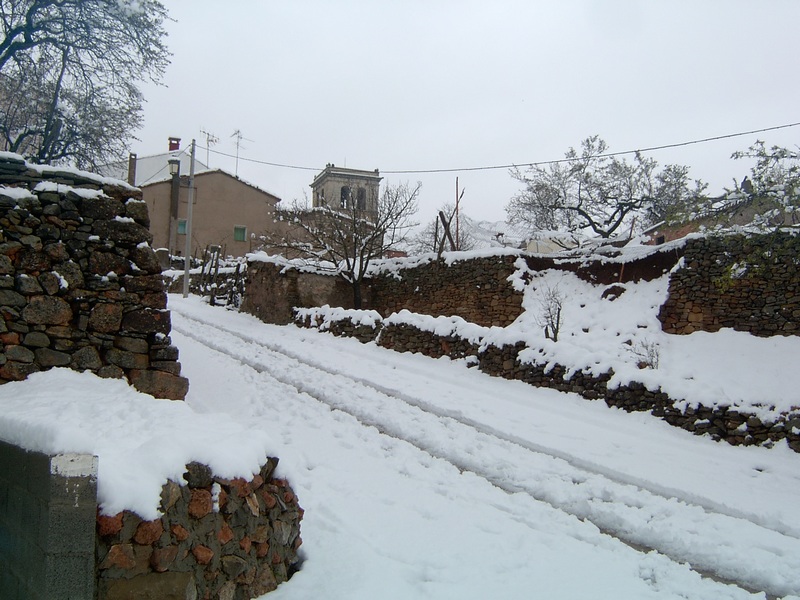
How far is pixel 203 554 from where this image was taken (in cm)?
310

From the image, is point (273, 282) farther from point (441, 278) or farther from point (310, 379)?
point (310, 379)

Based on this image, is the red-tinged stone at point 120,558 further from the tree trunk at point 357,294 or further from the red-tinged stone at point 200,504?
the tree trunk at point 357,294

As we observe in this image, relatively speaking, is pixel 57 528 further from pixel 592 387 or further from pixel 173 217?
pixel 173 217

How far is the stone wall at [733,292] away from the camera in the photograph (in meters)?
13.4

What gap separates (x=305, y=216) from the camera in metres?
22.8

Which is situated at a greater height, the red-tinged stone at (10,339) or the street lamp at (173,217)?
the street lamp at (173,217)

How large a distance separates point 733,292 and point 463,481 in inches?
452

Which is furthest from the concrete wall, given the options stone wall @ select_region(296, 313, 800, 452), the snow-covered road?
stone wall @ select_region(296, 313, 800, 452)

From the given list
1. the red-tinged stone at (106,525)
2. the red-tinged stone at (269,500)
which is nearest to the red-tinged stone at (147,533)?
the red-tinged stone at (106,525)

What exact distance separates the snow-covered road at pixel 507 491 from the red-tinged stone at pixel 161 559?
887 millimetres

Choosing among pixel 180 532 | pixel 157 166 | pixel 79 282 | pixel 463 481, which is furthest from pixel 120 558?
pixel 157 166

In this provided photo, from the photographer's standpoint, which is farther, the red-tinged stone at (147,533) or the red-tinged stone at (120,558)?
the red-tinged stone at (147,533)

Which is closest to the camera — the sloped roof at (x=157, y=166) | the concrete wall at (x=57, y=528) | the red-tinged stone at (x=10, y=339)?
the concrete wall at (x=57, y=528)

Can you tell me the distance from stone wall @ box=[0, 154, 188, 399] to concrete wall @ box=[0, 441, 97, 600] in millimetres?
3255
